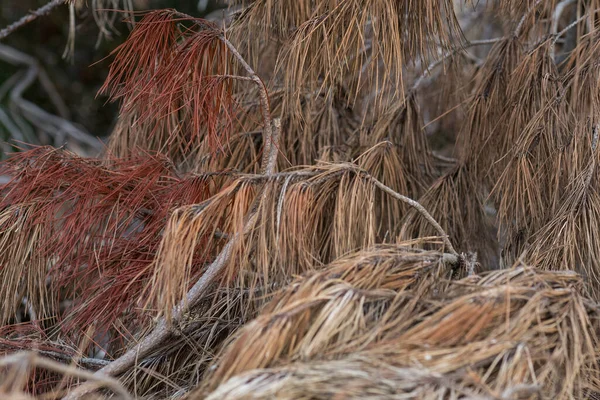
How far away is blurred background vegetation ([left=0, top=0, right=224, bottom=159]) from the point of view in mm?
2887

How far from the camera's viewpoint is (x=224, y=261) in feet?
3.32

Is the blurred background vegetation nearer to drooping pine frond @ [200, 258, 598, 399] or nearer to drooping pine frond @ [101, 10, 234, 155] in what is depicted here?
drooping pine frond @ [101, 10, 234, 155]

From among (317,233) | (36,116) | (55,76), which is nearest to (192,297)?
(317,233)

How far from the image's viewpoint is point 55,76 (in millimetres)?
3441

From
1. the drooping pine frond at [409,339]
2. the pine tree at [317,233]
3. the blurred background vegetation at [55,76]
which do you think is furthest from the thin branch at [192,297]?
the blurred background vegetation at [55,76]

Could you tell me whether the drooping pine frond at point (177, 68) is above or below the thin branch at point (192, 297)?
above

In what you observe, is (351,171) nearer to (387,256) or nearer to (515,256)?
(387,256)

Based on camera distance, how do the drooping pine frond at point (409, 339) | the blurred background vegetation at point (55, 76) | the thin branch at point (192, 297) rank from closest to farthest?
the drooping pine frond at point (409, 339) < the thin branch at point (192, 297) < the blurred background vegetation at point (55, 76)

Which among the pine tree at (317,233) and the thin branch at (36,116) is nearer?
the pine tree at (317,233)

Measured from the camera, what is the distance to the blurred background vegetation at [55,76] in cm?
289

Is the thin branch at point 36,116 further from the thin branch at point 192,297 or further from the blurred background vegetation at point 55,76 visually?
the thin branch at point 192,297

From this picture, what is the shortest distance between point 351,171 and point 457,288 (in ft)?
0.88

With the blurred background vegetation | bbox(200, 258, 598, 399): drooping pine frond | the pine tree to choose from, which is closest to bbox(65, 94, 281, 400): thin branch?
the pine tree

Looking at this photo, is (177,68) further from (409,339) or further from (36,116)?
(36,116)
